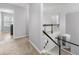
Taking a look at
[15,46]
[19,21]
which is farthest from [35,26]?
[15,46]

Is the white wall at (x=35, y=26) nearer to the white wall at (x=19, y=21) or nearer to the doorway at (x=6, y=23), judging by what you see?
the white wall at (x=19, y=21)

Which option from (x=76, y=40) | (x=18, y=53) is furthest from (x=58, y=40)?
(x=18, y=53)

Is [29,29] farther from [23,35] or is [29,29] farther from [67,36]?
[67,36]

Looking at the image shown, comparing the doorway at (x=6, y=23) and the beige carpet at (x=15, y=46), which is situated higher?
the doorway at (x=6, y=23)

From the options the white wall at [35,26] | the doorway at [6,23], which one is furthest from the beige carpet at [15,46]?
the white wall at [35,26]

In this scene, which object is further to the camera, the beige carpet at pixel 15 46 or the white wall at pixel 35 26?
the white wall at pixel 35 26

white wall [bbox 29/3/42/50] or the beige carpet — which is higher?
white wall [bbox 29/3/42/50]

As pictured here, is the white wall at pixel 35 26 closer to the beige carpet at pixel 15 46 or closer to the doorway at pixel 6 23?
the beige carpet at pixel 15 46

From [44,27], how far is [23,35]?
1.71 ft

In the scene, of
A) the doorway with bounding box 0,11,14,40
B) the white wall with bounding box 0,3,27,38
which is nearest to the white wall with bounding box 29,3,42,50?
the white wall with bounding box 0,3,27,38

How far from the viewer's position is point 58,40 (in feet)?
6.48

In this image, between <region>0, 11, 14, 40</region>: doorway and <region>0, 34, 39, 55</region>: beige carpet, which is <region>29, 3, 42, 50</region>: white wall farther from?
<region>0, 11, 14, 40</region>: doorway

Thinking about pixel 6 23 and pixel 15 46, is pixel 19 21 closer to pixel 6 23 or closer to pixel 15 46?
pixel 6 23
